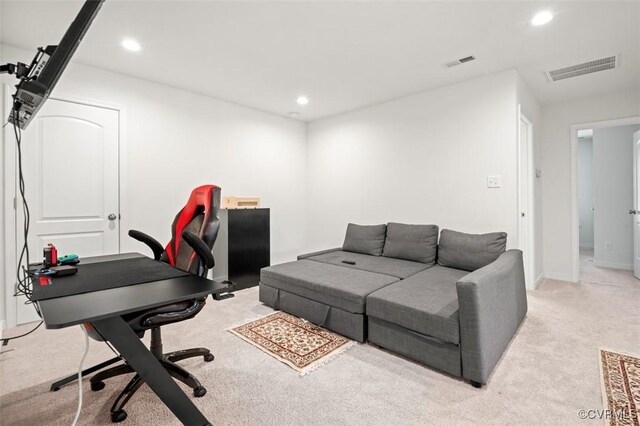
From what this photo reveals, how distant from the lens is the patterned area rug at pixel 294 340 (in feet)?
7.03

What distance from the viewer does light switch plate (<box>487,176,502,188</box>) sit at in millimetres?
3211

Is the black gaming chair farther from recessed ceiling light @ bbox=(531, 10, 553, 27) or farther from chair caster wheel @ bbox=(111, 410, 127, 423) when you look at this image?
recessed ceiling light @ bbox=(531, 10, 553, 27)

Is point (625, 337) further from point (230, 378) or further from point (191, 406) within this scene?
point (191, 406)

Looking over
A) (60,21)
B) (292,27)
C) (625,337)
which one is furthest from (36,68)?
(625,337)

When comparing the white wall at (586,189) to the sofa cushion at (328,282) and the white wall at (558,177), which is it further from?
the sofa cushion at (328,282)

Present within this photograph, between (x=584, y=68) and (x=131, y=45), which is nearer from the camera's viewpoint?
(x=131, y=45)

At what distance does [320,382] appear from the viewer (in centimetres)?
188

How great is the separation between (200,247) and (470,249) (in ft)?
8.15

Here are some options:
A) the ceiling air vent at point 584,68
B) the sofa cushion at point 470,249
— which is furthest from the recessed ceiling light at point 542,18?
the sofa cushion at point 470,249

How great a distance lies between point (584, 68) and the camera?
3158 millimetres

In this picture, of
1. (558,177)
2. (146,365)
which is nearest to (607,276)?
(558,177)

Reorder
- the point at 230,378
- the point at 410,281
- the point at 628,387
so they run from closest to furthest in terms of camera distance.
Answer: the point at 628,387, the point at 230,378, the point at 410,281

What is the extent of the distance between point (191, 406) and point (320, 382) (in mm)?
795

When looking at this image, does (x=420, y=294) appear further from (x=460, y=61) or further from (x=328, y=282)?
(x=460, y=61)
